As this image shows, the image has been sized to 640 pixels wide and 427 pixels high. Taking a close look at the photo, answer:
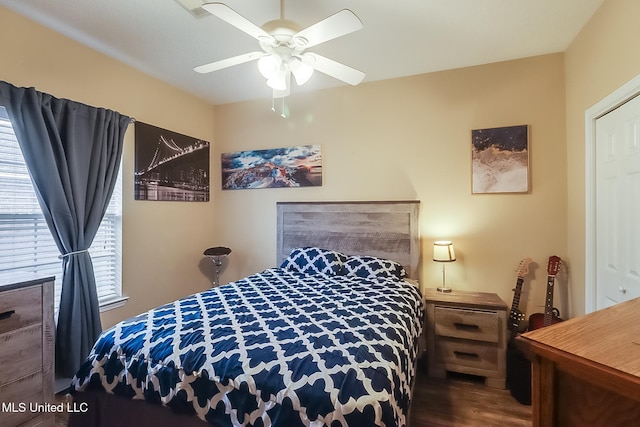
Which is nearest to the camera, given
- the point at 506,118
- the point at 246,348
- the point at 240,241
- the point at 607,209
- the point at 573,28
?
the point at 246,348

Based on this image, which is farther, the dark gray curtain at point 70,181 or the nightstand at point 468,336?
the nightstand at point 468,336

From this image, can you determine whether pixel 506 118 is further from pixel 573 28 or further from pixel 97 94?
pixel 97 94

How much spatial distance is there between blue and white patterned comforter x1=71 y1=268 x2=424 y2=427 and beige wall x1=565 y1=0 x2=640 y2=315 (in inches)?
58.9

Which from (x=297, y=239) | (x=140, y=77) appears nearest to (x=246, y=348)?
(x=297, y=239)

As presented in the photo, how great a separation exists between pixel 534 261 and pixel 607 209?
0.80 meters

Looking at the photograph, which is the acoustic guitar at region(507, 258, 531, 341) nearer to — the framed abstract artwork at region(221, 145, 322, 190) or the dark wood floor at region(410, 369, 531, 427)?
the dark wood floor at region(410, 369, 531, 427)

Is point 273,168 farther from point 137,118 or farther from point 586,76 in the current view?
point 586,76

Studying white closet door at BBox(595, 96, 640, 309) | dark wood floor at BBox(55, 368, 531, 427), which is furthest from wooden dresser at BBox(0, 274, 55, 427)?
white closet door at BBox(595, 96, 640, 309)

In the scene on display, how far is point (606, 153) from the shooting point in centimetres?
199

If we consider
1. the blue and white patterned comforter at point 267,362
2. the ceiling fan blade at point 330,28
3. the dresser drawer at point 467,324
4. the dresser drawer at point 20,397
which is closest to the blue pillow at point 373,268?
the dresser drawer at point 467,324

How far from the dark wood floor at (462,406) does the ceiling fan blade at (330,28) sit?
234 centimetres

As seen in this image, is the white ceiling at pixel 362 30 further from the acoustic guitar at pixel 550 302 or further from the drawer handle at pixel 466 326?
the drawer handle at pixel 466 326

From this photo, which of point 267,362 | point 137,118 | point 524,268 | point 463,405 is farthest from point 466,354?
point 137,118

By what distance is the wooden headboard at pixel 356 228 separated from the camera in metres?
2.94
